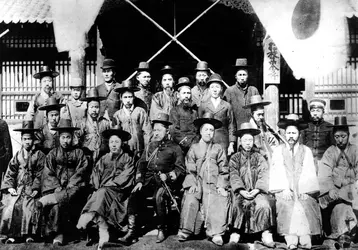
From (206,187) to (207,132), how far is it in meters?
0.70

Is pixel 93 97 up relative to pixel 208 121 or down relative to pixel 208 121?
up

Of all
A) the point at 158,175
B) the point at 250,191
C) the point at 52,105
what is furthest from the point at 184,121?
the point at 52,105

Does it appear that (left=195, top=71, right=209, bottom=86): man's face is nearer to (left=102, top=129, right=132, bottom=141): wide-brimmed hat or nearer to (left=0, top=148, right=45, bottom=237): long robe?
(left=102, top=129, right=132, bottom=141): wide-brimmed hat

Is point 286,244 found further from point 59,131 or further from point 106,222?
point 59,131

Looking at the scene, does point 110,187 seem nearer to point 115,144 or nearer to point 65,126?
point 115,144

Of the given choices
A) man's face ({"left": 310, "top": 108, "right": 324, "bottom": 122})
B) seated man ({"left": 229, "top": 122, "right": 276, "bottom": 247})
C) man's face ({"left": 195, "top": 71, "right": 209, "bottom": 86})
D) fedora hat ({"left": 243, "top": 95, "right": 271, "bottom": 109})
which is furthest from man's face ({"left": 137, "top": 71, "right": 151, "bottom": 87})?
man's face ({"left": 310, "top": 108, "right": 324, "bottom": 122})

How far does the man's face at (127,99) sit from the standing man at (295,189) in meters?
2.03

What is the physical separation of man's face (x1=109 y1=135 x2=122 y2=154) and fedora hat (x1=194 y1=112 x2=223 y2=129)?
1015mm

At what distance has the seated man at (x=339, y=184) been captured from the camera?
19.8ft

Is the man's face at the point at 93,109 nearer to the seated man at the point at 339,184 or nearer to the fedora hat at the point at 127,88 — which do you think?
the fedora hat at the point at 127,88

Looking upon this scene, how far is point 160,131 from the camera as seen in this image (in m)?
6.61

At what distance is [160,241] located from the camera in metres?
6.06

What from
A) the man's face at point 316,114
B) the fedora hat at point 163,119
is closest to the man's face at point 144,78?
the fedora hat at point 163,119

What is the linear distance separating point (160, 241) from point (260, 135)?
1.94 m
